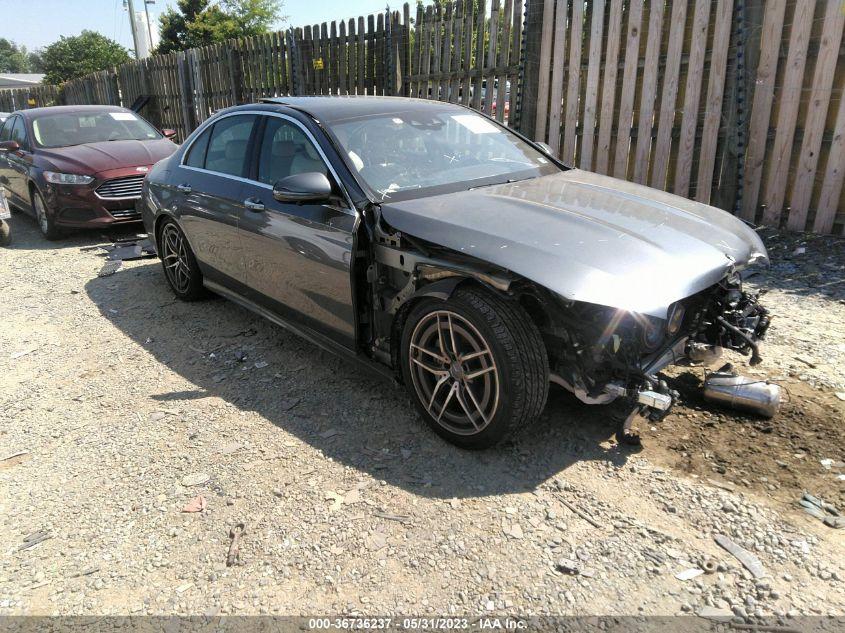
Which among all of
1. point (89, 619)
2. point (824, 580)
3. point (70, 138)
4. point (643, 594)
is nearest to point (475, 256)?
point (643, 594)

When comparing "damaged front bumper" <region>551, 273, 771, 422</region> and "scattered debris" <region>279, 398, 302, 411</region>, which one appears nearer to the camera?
"damaged front bumper" <region>551, 273, 771, 422</region>

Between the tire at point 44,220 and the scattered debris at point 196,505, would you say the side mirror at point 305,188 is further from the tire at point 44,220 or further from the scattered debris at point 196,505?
the tire at point 44,220

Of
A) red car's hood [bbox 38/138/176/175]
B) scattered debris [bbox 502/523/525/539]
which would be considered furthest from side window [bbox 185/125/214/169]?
scattered debris [bbox 502/523/525/539]

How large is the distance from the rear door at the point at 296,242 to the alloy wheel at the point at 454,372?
0.59m

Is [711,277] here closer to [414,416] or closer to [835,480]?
[835,480]

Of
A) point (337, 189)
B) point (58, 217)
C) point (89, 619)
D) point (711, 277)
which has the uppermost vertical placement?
point (337, 189)

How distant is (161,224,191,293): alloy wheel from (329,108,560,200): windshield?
2328mm

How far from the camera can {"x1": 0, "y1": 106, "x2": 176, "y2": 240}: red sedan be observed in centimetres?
816

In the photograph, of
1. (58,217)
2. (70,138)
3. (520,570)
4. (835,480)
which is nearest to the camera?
(520,570)

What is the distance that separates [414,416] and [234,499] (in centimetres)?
114

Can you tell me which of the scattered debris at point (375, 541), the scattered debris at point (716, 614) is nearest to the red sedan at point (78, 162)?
the scattered debris at point (375, 541)

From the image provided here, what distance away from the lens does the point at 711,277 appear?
306cm

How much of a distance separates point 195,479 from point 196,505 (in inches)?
9.1

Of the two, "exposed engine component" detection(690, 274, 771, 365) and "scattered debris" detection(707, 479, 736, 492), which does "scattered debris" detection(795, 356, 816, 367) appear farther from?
"scattered debris" detection(707, 479, 736, 492)
